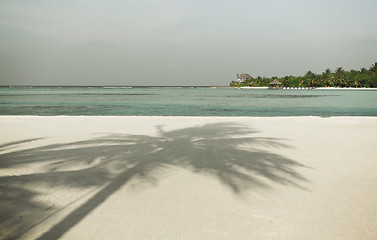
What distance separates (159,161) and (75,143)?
3858mm

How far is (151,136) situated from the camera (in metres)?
10.7

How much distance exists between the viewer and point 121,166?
6547mm

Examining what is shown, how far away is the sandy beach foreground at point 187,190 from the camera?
12.0ft

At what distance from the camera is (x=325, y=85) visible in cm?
14212

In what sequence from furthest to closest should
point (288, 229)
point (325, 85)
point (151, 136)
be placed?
point (325, 85) → point (151, 136) → point (288, 229)

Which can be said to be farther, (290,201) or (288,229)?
(290,201)

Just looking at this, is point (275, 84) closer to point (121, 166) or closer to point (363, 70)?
point (363, 70)

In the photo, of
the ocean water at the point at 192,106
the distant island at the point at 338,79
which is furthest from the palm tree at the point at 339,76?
the ocean water at the point at 192,106

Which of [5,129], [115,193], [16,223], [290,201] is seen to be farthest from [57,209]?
[5,129]

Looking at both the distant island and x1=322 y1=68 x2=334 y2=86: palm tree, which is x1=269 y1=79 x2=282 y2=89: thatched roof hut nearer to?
the distant island

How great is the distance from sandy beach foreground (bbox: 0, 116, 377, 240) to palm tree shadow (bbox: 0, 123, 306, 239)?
0.02 meters

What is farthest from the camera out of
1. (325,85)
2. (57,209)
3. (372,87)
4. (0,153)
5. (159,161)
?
(325,85)

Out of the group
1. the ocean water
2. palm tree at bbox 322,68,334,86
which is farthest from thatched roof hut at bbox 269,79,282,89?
the ocean water

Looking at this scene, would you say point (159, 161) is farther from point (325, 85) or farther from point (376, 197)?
point (325, 85)
